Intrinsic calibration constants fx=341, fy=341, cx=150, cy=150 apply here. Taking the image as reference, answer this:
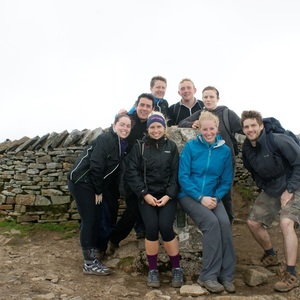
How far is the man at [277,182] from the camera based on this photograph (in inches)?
187

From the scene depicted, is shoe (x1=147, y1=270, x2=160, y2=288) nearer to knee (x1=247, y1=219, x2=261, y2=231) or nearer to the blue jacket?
the blue jacket

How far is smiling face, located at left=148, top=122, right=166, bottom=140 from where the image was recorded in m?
5.02

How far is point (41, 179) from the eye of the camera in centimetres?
812

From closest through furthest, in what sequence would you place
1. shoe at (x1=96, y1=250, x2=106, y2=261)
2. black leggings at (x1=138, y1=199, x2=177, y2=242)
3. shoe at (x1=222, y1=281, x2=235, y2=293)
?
Result: shoe at (x1=222, y1=281, x2=235, y2=293), black leggings at (x1=138, y1=199, x2=177, y2=242), shoe at (x1=96, y1=250, x2=106, y2=261)

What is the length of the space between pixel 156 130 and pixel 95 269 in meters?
2.34

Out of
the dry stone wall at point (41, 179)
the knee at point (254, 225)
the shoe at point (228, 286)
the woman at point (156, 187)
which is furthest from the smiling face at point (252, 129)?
the dry stone wall at point (41, 179)

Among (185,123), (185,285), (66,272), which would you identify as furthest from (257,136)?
(66,272)

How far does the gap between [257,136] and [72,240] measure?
4.43 meters

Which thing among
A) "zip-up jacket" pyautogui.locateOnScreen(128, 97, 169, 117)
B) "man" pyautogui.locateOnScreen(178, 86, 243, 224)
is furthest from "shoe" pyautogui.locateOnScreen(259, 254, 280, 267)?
"zip-up jacket" pyautogui.locateOnScreen(128, 97, 169, 117)

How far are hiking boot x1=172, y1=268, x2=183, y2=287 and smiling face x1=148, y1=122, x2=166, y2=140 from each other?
1.94 meters

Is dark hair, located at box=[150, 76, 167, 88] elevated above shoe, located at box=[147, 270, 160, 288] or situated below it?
above

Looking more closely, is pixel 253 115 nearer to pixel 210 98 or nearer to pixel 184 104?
pixel 210 98

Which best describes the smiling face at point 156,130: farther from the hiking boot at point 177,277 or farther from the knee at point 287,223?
the knee at point 287,223

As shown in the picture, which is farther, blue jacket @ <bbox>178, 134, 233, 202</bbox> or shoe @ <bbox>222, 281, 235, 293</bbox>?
blue jacket @ <bbox>178, 134, 233, 202</bbox>
